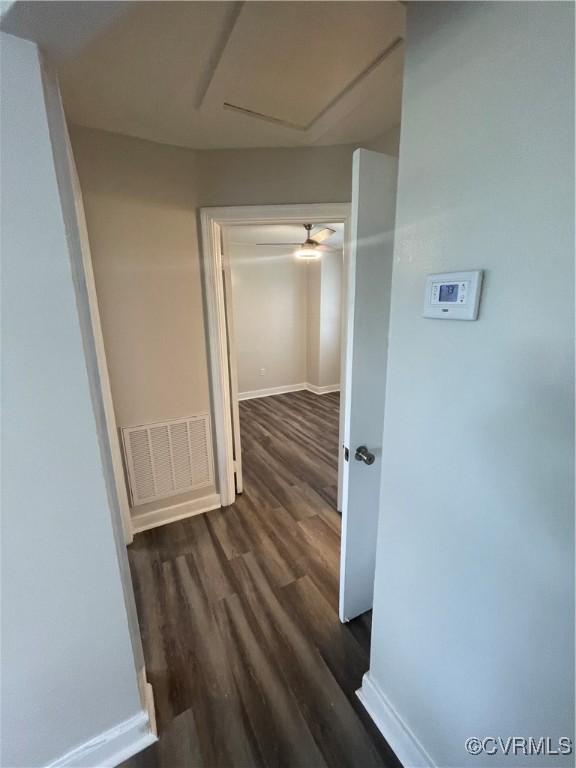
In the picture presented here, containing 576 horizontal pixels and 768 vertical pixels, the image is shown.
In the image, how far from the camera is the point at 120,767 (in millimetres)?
1066

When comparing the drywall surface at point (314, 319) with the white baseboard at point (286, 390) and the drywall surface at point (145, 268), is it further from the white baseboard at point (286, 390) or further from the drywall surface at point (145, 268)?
the drywall surface at point (145, 268)

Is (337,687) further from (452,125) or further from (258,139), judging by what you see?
(258,139)

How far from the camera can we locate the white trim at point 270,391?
205 inches

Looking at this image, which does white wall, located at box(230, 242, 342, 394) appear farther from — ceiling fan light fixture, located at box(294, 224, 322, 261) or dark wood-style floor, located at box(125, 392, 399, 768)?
dark wood-style floor, located at box(125, 392, 399, 768)

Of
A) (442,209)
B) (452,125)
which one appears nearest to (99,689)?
(442,209)

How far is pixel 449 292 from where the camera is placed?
75 cm

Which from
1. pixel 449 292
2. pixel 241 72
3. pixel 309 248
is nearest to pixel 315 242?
pixel 309 248

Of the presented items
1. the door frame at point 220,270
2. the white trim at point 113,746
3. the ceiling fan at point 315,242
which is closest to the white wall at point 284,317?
the ceiling fan at point 315,242

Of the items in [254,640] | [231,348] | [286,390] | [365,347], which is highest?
[365,347]

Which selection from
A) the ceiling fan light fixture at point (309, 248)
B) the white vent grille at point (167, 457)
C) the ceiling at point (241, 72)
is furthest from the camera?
the ceiling fan light fixture at point (309, 248)

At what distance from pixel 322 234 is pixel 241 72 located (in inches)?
110

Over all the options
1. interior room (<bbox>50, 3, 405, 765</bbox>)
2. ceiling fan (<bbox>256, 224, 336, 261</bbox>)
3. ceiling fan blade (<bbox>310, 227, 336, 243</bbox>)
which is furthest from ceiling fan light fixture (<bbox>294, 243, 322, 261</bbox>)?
interior room (<bbox>50, 3, 405, 765</bbox>)

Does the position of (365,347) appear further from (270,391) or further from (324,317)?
(270,391)

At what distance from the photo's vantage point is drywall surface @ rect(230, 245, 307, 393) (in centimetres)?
483
